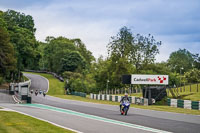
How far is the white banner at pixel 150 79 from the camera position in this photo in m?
46.3

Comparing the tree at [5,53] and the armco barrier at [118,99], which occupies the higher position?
the tree at [5,53]

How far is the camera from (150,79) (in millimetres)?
47406

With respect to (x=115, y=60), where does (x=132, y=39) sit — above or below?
above

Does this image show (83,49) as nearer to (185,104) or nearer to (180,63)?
(180,63)

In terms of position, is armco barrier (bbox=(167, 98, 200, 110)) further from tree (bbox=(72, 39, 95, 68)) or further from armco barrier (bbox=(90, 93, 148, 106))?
tree (bbox=(72, 39, 95, 68))

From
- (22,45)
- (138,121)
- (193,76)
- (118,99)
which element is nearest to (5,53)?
(22,45)

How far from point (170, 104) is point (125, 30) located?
175 feet

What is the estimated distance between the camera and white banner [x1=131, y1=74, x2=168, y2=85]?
4634 cm

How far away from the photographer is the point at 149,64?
86.6 metres

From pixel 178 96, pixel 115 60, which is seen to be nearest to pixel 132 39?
pixel 115 60

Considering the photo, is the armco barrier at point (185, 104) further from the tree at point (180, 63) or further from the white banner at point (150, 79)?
the tree at point (180, 63)

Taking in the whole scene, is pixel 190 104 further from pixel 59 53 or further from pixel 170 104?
pixel 59 53

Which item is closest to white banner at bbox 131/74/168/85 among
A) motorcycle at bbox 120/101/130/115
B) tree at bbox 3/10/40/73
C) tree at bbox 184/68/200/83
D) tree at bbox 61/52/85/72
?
motorcycle at bbox 120/101/130/115

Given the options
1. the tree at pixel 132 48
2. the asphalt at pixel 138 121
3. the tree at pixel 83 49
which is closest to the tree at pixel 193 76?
the tree at pixel 132 48
